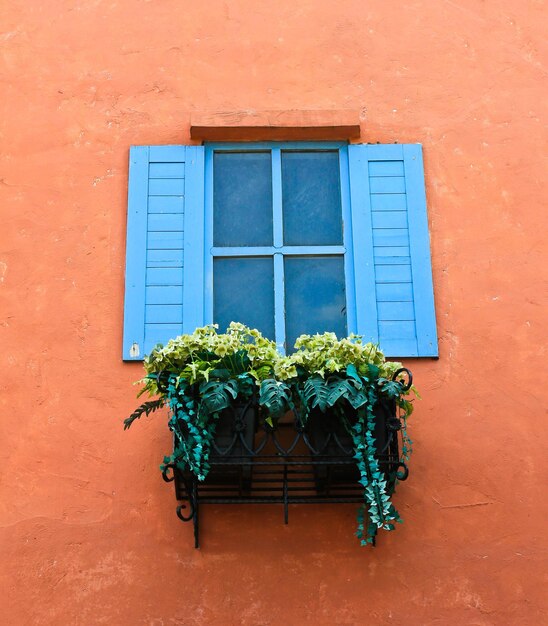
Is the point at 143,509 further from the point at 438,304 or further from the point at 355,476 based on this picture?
the point at 438,304

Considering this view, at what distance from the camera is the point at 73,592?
407cm

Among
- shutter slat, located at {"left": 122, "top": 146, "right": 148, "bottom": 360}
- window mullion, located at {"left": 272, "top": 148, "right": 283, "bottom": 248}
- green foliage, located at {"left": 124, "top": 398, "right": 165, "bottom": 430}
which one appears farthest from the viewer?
window mullion, located at {"left": 272, "top": 148, "right": 283, "bottom": 248}

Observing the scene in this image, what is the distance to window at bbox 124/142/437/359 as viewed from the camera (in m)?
4.57

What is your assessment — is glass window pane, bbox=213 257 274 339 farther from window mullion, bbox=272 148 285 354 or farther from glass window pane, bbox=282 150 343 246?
glass window pane, bbox=282 150 343 246

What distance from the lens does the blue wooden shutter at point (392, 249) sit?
4520 millimetres

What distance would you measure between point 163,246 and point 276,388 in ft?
3.80

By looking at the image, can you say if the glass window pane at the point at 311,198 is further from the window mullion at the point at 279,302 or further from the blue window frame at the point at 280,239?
the window mullion at the point at 279,302

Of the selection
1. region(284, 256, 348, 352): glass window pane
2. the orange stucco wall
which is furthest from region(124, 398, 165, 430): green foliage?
region(284, 256, 348, 352): glass window pane

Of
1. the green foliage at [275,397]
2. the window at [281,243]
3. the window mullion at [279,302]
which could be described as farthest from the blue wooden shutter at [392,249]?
the green foliage at [275,397]

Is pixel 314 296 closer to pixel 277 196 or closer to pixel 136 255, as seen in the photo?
pixel 277 196

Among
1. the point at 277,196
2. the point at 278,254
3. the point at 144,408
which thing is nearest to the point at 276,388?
the point at 144,408

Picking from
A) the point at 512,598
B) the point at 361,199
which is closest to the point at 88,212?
the point at 361,199

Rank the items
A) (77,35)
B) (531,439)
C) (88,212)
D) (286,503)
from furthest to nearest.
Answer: (77,35)
(88,212)
(531,439)
(286,503)

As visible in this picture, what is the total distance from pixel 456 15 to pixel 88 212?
2.23 m
